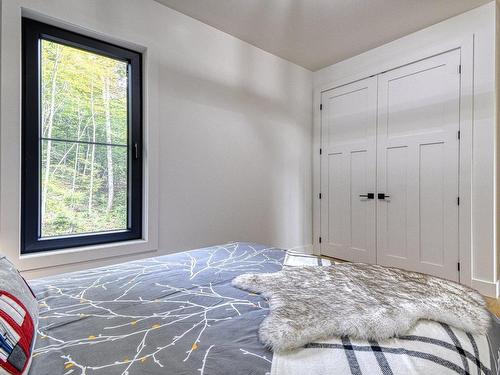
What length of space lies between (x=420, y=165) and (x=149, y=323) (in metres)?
3.11

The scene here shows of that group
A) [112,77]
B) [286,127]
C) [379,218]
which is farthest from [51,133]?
[379,218]

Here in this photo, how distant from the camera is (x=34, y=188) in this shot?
6.36ft

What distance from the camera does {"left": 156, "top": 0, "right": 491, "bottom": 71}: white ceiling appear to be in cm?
250

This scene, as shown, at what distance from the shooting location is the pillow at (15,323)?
1.85ft

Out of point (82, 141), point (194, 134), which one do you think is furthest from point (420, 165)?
point (82, 141)

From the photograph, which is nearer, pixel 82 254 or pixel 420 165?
pixel 82 254

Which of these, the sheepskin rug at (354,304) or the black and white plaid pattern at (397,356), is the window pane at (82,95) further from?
the black and white plaid pattern at (397,356)

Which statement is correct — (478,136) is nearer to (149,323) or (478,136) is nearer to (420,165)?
(420,165)

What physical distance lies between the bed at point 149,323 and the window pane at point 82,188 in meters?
1.01

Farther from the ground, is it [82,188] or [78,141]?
[78,141]

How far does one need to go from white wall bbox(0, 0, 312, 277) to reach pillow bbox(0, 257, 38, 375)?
1.24m

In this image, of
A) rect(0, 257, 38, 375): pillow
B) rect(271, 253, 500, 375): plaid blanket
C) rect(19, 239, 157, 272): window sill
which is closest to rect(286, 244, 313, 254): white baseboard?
rect(19, 239, 157, 272): window sill

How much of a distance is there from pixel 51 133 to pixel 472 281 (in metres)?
3.85

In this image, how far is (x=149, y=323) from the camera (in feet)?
2.72
